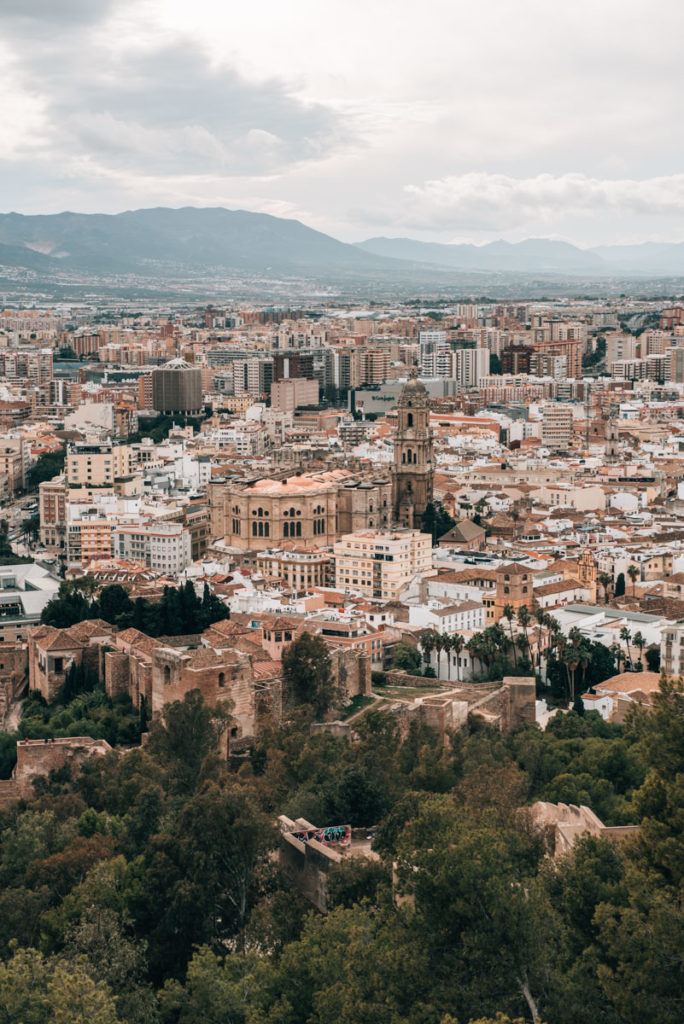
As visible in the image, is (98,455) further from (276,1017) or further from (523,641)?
(276,1017)

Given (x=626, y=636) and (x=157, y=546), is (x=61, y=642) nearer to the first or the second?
(x=626, y=636)

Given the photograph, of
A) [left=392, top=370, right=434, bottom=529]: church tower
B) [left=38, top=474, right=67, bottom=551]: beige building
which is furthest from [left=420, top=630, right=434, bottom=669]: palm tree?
[left=38, top=474, right=67, bottom=551]: beige building

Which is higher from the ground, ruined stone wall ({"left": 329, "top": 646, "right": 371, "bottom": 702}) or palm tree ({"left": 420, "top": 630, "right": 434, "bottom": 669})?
ruined stone wall ({"left": 329, "top": 646, "right": 371, "bottom": 702})

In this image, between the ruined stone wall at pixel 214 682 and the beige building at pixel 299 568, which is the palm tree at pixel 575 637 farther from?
the beige building at pixel 299 568

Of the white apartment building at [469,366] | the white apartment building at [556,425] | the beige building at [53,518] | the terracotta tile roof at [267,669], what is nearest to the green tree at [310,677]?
the terracotta tile roof at [267,669]

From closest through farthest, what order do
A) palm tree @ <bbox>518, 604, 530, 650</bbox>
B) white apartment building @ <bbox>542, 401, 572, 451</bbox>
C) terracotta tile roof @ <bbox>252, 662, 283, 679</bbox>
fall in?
terracotta tile roof @ <bbox>252, 662, 283, 679</bbox>, palm tree @ <bbox>518, 604, 530, 650</bbox>, white apartment building @ <bbox>542, 401, 572, 451</bbox>

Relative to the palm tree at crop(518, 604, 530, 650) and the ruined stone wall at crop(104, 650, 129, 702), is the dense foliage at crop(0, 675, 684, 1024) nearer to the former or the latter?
the ruined stone wall at crop(104, 650, 129, 702)
